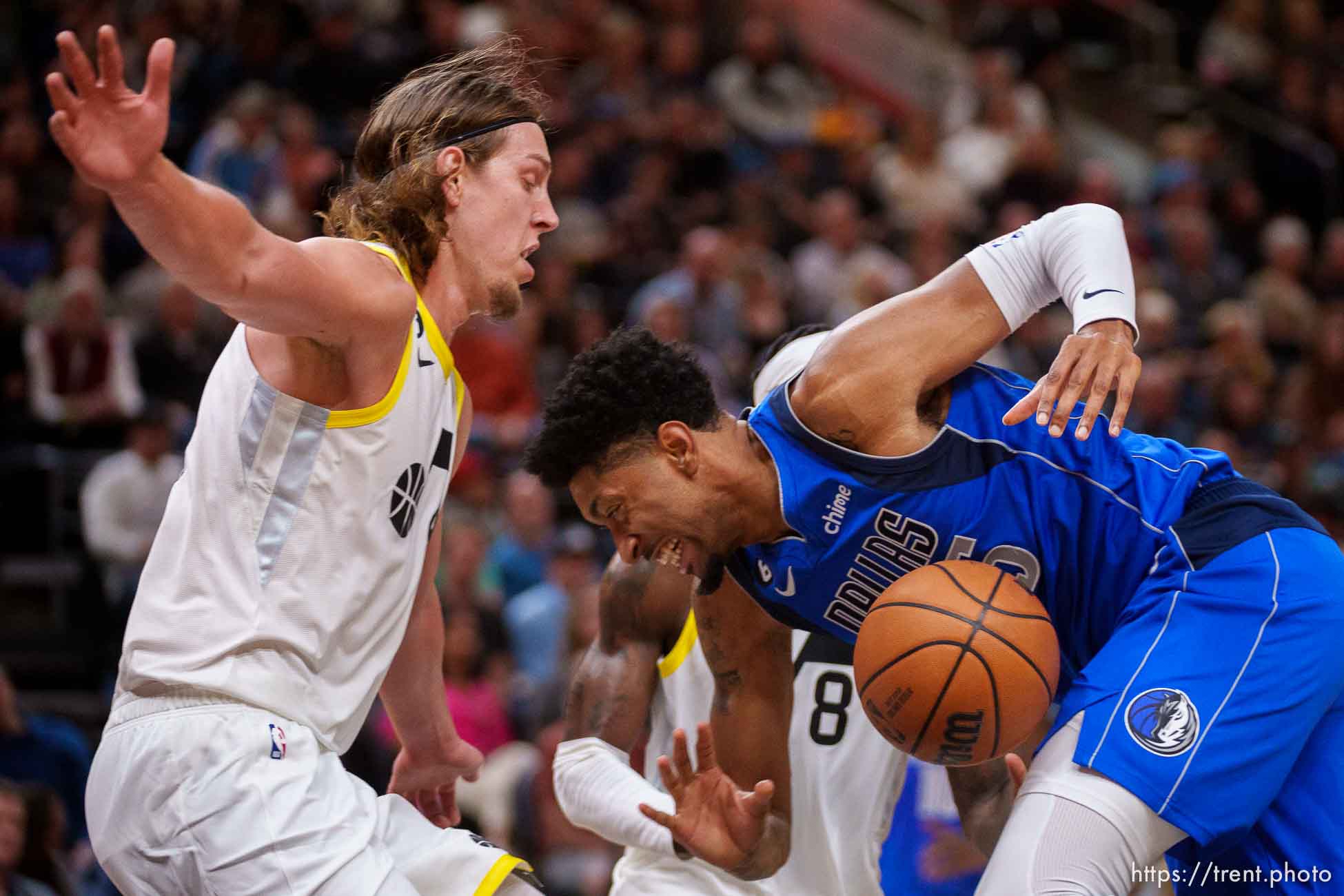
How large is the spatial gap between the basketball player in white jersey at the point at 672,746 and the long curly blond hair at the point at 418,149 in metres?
1.26

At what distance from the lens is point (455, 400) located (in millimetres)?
3688

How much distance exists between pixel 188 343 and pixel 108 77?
293 inches

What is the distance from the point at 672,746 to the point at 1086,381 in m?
1.85

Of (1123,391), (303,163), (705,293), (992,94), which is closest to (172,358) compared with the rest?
(303,163)

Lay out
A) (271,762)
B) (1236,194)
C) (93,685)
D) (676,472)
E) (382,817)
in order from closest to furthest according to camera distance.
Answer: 1. (271,762)
2. (382,817)
3. (676,472)
4. (93,685)
5. (1236,194)

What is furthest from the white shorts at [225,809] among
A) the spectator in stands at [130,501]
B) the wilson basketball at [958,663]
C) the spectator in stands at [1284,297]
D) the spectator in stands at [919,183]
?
the spectator in stands at [1284,297]

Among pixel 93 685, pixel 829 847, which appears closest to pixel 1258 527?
pixel 829 847

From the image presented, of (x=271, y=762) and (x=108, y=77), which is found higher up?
(x=108, y=77)

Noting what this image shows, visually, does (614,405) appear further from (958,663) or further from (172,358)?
(172,358)

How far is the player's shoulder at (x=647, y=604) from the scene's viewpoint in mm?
4977

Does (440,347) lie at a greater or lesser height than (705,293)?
greater

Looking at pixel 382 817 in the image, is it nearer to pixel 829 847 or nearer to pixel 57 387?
pixel 829 847

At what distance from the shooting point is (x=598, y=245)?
1159 centimetres

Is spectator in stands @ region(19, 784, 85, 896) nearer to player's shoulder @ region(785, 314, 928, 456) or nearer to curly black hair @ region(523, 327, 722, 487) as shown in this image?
curly black hair @ region(523, 327, 722, 487)
